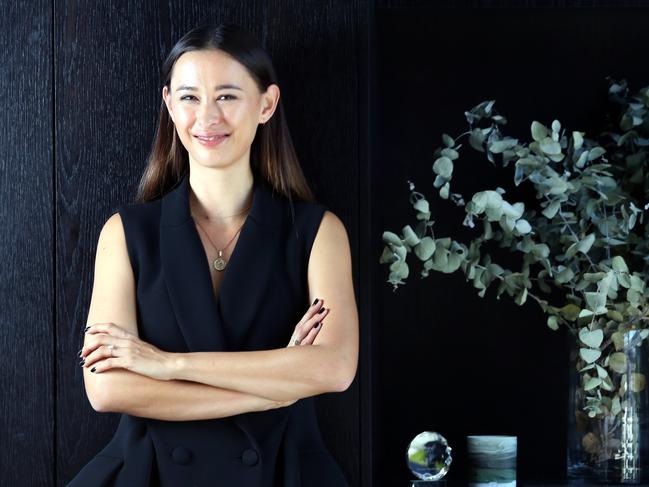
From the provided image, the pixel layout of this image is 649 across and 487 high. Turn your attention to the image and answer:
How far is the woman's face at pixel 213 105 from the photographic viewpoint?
1.87m

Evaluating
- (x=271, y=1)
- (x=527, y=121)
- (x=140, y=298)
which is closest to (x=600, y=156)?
(x=527, y=121)

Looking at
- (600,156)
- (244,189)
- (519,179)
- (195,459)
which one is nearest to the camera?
(195,459)

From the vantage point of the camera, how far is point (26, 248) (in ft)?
6.60

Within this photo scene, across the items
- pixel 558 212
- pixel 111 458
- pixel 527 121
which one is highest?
pixel 527 121

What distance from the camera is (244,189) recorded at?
1963 mm

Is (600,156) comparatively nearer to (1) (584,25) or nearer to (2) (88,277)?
(1) (584,25)

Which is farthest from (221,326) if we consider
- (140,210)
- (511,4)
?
(511,4)

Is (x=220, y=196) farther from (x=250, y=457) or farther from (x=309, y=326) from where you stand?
(x=250, y=457)

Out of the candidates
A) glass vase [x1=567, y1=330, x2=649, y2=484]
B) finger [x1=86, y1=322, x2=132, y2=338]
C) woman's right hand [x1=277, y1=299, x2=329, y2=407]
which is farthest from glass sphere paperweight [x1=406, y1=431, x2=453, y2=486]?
finger [x1=86, y1=322, x2=132, y2=338]

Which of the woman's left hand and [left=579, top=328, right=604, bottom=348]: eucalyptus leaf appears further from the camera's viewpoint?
[left=579, top=328, right=604, bottom=348]: eucalyptus leaf

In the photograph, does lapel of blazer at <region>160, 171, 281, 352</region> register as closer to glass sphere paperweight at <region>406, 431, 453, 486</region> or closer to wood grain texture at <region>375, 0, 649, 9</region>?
glass sphere paperweight at <region>406, 431, 453, 486</region>

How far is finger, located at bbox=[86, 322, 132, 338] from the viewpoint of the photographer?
70.0 inches

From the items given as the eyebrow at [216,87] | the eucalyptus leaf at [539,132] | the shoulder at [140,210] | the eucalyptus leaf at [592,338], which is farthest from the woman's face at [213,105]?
the eucalyptus leaf at [592,338]

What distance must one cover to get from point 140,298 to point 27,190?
320 mm
